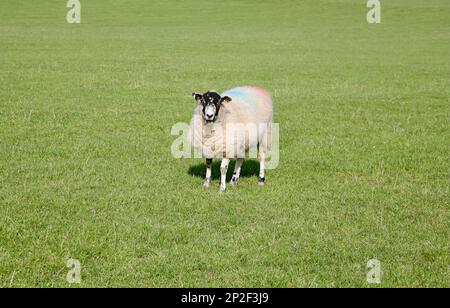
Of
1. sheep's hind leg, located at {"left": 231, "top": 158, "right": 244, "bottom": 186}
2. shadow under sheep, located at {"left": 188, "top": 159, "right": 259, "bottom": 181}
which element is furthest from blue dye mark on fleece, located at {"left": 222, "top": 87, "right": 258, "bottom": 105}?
shadow under sheep, located at {"left": 188, "top": 159, "right": 259, "bottom": 181}

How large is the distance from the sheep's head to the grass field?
1.34 m

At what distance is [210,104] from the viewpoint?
8992mm

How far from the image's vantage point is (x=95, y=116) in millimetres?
14734

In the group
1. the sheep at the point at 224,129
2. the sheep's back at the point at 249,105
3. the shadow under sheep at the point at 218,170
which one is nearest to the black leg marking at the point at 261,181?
the sheep at the point at 224,129

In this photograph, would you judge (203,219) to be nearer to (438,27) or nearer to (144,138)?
(144,138)

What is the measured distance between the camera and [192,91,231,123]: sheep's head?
8.98 meters

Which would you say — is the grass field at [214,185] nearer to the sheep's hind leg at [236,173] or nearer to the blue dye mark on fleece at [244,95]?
the sheep's hind leg at [236,173]

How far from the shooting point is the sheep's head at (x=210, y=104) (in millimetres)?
8977

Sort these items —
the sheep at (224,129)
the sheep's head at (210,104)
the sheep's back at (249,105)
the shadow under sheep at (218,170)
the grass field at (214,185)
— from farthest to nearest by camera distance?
the shadow under sheep at (218,170) < the sheep's back at (249,105) < the sheep at (224,129) < the sheep's head at (210,104) < the grass field at (214,185)

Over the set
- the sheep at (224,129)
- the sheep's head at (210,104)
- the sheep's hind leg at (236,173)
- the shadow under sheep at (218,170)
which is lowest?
the shadow under sheep at (218,170)

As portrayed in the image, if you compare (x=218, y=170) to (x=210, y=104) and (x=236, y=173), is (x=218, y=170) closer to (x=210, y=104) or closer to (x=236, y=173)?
(x=236, y=173)

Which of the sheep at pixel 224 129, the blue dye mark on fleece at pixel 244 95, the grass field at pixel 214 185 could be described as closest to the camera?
the grass field at pixel 214 185

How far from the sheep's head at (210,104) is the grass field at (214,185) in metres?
1.34
